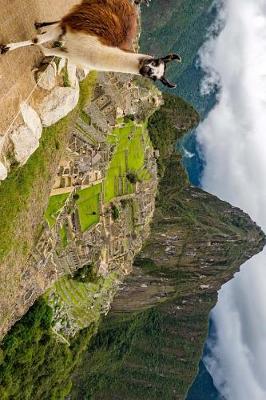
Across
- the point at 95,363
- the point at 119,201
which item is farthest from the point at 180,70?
the point at 119,201

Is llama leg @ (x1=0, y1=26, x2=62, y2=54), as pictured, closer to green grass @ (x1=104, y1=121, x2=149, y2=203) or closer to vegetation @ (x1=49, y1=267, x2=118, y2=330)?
vegetation @ (x1=49, y1=267, x2=118, y2=330)

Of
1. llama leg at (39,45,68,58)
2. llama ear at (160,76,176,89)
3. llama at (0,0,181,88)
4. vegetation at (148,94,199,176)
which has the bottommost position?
vegetation at (148,94,199,176)

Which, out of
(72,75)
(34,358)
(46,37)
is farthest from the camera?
(34,358)

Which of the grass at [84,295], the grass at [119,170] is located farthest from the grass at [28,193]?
the grass at [84,295]

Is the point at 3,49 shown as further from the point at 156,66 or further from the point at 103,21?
the point at 156,66

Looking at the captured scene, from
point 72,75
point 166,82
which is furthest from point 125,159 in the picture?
point 166,82

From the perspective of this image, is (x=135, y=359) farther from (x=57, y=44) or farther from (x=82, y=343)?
(x=57, y=44)

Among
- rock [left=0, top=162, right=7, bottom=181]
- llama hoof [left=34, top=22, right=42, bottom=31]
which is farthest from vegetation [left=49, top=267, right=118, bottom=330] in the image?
llama hoof [left=34, top=22, right=42, bottom=31]
